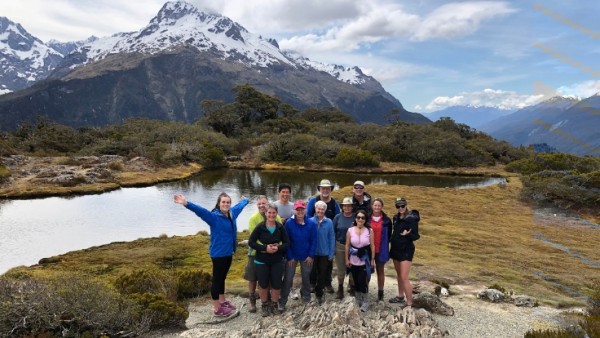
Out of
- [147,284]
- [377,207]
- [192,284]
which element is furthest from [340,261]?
[147,284]

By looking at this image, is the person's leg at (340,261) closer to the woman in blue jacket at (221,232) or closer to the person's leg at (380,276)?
the person's leg at (380,276)

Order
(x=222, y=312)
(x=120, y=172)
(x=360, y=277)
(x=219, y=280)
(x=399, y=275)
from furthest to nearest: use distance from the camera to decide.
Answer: (x=120, y=172) < (x=399, y=275) < (x=222, y=312) < (x=360, y=277) < (x=219, y=280)

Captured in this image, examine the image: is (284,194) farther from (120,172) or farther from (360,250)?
(120,172)

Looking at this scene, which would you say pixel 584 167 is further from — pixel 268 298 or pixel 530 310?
pixel 268 298

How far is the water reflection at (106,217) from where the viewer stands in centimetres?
2384

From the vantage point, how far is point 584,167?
48156 millimetres

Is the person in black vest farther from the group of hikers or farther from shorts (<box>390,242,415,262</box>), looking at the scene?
shorts (<box>390,242,415,262</box>)

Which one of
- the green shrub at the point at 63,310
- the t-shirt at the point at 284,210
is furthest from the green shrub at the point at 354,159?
the green shrub at the point at 63,310

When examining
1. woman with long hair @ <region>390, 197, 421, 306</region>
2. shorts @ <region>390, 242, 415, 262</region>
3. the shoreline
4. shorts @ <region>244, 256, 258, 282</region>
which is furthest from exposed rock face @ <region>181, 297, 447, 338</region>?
the shoreline

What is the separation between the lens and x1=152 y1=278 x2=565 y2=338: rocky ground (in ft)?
26.5

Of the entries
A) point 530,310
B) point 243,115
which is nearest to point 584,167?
point 530,310

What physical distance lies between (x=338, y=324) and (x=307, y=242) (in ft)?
6.17

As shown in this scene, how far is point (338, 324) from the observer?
806 cm

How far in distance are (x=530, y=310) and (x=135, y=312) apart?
398 inches
